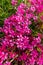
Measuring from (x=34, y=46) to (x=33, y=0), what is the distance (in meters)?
0.52

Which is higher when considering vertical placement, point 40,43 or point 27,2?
point 27,2

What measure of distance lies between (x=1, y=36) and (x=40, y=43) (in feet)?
1.66

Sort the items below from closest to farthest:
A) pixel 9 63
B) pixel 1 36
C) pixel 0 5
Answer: pixel 9 63 → pixel 1 36 → pixel 0 5

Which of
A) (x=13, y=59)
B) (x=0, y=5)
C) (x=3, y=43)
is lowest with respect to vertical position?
(x=13, y=59)

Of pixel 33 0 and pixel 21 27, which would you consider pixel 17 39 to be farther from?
pixel 33 0

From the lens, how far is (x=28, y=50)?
8.73 feet

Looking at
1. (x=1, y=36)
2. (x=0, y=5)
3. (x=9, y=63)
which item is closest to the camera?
(x=9, y=63)

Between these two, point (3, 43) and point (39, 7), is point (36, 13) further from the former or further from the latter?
point (3, 43)

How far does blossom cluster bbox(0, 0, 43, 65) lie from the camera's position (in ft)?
8.48

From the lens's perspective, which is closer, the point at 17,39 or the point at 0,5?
the point at 17,39

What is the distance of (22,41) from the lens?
2562 millimetres

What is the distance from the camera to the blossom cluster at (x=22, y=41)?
2.59 meters

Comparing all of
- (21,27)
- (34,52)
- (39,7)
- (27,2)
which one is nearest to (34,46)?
(34,52)

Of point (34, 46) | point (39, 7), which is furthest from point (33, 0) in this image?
point (34, 46)
